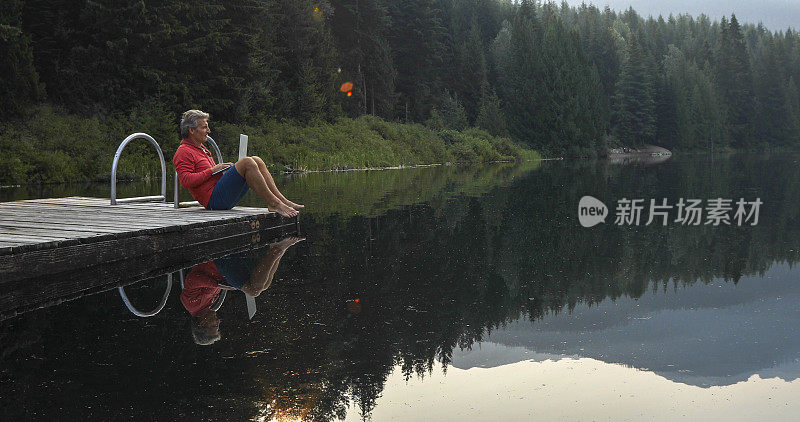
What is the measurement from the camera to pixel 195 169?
9594 mm

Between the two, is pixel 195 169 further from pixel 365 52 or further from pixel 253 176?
pixel 365 52

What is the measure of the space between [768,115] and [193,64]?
94568 millimetres

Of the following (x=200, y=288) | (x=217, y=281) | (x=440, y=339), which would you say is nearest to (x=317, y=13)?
(x=217, y=281)

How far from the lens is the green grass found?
21.4 metres

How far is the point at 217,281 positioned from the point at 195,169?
3.44 metres

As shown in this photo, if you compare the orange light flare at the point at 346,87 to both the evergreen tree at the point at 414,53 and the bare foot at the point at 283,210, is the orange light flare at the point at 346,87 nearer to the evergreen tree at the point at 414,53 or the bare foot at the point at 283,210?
the evergreen tree at the point at 414,53

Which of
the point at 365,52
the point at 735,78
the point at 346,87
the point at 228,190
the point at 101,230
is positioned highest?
the point at 735,78

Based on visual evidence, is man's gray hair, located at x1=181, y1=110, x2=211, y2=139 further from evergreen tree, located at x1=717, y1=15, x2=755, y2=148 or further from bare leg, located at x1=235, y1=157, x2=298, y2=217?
evergreen tree, located at x1=717, y1=15, x2=755, y2=148

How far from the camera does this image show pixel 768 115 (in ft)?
341

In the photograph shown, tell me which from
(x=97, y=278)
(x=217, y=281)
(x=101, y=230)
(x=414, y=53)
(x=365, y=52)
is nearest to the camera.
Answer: (x=217, y=281)

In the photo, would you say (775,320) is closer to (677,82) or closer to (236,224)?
(236,224)

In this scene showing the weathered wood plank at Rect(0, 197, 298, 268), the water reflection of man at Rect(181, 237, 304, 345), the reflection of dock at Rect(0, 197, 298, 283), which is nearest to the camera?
the water reflection of man at Rect(181, 237, 304, 345)

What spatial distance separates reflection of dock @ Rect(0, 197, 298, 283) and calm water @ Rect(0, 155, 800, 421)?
48 cm

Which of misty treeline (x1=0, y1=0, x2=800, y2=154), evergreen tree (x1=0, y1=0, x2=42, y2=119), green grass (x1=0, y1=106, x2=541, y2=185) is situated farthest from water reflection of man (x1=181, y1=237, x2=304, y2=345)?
misty treeline (x1=0, y1=0, x2=800, y2=154)
